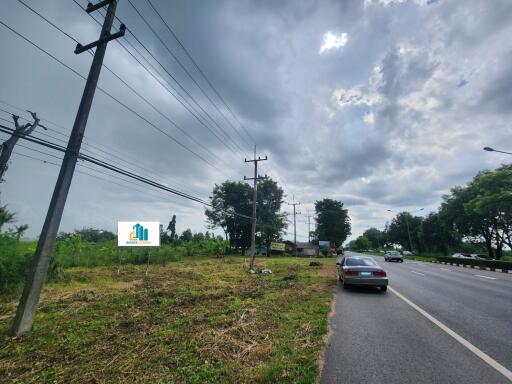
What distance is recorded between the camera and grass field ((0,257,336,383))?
3709 mm

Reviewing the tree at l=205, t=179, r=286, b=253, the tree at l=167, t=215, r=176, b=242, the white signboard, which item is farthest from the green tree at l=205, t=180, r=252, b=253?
the white signboard

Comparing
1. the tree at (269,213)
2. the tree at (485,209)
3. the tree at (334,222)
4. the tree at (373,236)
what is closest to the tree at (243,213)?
the tree at (269,213)

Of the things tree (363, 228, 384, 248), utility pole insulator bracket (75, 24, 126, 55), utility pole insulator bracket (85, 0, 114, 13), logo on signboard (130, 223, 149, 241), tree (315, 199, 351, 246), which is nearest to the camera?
utility pole insulator bracket (75, 24, 126, 55)

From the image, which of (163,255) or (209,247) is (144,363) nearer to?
(163,255)

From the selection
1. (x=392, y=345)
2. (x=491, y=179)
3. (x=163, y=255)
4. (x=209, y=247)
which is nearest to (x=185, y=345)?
(x=392, y=345)

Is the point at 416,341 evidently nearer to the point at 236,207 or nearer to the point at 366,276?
the point at 366,276

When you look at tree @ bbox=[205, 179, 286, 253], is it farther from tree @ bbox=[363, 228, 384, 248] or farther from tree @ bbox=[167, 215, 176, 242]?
tree @ bbox=[363, 228, 384, 248]

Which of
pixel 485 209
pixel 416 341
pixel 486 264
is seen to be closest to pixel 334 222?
pixel 485 209

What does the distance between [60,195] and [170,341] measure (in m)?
4.36

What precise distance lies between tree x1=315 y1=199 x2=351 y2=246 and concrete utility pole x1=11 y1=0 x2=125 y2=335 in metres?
84.1

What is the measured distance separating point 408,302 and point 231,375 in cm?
708

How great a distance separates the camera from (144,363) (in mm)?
4035

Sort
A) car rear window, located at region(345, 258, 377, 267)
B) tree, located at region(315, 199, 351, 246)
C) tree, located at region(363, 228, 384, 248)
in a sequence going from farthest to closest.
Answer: tree, located at region(363, 228, 384, 248)
tree, located at region(315, 199, 351, 246)
car rear window, located at region(345, 258, 377, 267)

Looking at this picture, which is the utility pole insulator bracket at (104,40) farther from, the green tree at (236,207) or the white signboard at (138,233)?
the green tree at (236,207)
